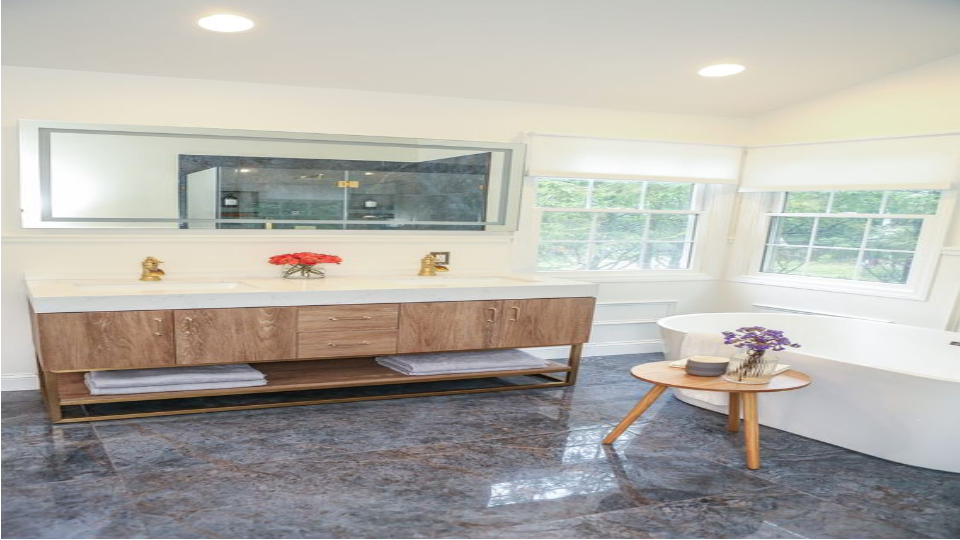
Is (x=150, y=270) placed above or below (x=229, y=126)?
below

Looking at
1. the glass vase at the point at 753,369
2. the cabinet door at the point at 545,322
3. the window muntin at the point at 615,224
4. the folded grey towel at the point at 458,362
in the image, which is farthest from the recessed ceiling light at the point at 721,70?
the folded grey towel at the point at 458,362

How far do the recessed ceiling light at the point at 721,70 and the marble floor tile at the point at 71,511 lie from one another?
11.0 feet

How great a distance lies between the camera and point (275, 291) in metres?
2.94

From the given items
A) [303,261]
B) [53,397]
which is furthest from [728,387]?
[53,397]

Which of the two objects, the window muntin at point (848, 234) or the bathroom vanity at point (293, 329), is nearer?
the bathroom vanity at point (293, 329)

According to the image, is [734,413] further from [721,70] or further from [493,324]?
[721,70]

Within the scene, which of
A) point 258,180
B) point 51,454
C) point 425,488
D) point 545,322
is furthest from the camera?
point 545,322

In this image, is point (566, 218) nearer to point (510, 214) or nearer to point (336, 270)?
point (510, 214)

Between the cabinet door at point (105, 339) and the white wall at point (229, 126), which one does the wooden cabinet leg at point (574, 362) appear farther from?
the cabinet door at point (105, 339)

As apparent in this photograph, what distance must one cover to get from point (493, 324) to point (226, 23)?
195 cm

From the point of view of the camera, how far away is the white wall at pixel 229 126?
116 inches

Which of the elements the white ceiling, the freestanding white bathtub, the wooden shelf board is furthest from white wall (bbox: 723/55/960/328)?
the wooden shelf board

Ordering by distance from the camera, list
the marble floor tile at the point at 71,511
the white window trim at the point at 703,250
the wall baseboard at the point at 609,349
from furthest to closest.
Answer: the white window trim at the point at 703,250 < the wall baseboard at the point at 609,349 < the marble floor tile at the point at 71,511

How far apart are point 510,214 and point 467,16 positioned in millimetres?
1498
